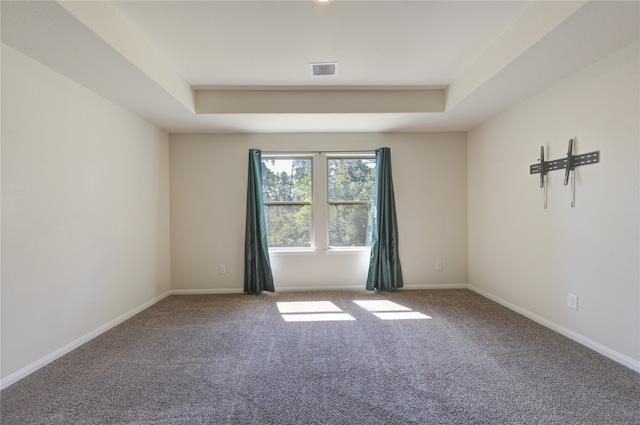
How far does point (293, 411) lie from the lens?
1.59 meters

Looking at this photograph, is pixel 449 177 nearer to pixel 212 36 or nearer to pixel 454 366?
pixel 454 366

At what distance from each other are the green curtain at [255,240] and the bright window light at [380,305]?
127 centimetres

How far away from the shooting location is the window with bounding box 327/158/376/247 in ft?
13.4

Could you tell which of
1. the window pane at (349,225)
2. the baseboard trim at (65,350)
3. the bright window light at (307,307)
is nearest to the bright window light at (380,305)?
the bright window light at (307,307)

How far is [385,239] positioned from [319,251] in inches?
37.3

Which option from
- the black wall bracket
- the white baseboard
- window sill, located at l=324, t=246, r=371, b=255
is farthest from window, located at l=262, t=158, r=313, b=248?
the black wall bracket

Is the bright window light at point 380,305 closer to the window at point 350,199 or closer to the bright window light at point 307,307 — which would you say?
the bright window light at point 307,307

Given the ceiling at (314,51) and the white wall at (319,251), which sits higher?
the ceiling at (314,51)

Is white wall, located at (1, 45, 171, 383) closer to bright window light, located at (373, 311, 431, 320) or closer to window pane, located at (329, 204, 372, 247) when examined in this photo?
window pane, located at (329, 204, 372, 247)

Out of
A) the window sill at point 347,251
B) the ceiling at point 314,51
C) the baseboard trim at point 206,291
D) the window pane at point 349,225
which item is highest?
the ceiling at point 314,51

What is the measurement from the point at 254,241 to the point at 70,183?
6.61 feet

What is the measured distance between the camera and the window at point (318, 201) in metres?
4.06

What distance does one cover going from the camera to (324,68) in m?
2.67

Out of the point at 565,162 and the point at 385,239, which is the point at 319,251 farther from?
the point at 565,162
